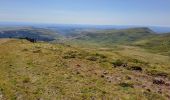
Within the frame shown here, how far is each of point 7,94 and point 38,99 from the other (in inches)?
117

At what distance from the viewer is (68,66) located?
1415 inches

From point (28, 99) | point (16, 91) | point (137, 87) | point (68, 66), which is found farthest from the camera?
point (68, 66)

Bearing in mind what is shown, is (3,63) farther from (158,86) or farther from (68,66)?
(158,86)

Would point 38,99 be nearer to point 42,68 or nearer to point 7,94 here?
point 7,94

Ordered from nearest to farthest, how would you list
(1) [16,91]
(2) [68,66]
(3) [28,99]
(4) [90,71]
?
(3) [28,99] < (1) [16,91] < (4) [90,71] < (2) [68,66]

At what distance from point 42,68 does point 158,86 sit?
15.2 m

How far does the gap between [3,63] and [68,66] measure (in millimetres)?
9555

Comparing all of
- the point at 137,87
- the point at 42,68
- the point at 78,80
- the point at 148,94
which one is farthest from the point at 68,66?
the point at 148,94

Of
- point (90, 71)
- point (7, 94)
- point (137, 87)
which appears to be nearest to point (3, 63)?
point (90, 71)

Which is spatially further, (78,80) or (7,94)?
(78,80)

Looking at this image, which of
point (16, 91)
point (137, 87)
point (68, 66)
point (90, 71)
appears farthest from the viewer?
point (68, 66)

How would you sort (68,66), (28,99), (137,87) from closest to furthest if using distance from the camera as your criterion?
(28,99)
(137,87)
(68,66)

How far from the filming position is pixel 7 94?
858 inches

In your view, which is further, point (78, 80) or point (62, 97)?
point (78, 80)
